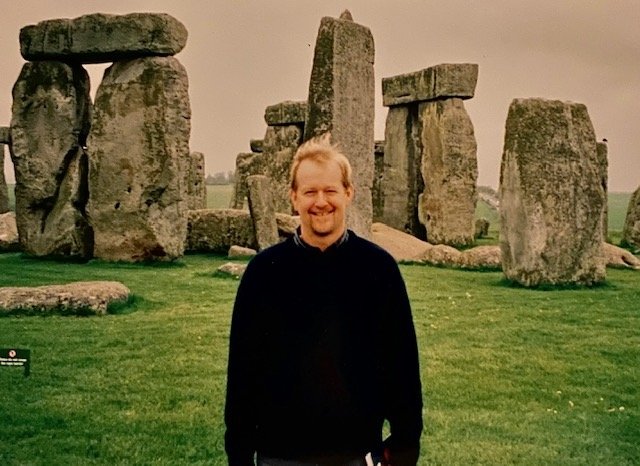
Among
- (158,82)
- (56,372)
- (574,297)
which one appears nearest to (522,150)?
(574,297)

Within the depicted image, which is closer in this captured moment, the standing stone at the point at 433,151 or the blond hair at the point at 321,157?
the blond hair at the point at 321,157

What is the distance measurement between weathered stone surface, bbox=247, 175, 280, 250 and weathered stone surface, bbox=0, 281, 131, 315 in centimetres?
479

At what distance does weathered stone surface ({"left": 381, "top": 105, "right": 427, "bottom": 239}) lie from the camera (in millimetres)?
17062

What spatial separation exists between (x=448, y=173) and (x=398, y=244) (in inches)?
124

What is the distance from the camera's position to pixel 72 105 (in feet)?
38.5

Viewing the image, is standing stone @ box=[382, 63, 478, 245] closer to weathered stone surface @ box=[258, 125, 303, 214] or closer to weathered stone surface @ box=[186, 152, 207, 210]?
weathered stone surface @ box=[258, 125, 303, 214]

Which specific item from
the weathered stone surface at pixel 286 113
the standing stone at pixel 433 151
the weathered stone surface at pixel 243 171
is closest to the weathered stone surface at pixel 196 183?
the weathered stone surface at pixel 243 171

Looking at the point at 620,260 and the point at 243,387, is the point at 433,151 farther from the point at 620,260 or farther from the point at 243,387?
the point at 243,387

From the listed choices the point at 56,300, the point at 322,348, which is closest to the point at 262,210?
the point at 56,300

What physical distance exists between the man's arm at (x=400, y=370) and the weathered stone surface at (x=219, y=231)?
983 centimetres

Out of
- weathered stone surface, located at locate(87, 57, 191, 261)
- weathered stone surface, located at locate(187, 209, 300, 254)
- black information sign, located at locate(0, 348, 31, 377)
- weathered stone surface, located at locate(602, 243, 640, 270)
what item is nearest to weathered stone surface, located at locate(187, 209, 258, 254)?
weathered stone surface, located at locate(187, 209, 300, 254)

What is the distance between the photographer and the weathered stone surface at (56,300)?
675 centimetres

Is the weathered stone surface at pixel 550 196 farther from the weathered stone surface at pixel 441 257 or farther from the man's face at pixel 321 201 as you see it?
the man's face at pixel 321 201

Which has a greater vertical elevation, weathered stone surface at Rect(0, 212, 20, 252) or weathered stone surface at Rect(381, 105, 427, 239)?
weathered stone surface at Rect(381, 105, 427, 239)
